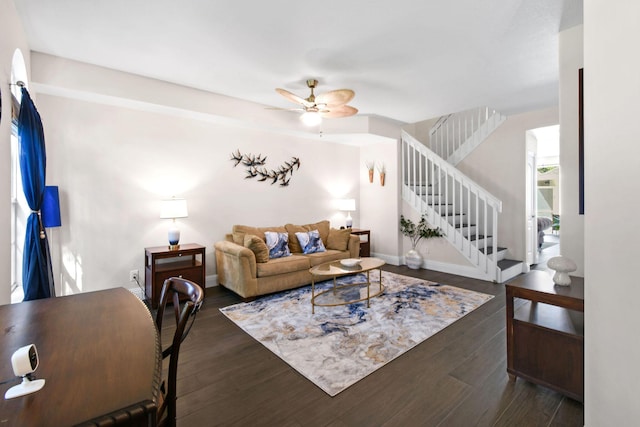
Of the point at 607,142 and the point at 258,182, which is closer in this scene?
the point at 607,142

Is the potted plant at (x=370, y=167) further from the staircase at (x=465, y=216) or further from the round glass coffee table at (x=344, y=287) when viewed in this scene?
the round glass coffee table at (x=344, y=287)

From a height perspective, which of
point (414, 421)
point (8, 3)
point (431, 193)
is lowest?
point (414, 421)

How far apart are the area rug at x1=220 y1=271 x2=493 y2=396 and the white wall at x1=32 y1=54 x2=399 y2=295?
151 centimetres

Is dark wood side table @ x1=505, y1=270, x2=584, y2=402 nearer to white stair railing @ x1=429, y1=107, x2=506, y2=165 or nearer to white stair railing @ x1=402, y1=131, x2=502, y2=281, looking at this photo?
white stair railing @ x1=402, y1=131, x2=502, y2=281

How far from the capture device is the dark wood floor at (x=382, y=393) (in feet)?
5.46

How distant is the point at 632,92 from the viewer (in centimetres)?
106

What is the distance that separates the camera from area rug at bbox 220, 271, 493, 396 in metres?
2.19

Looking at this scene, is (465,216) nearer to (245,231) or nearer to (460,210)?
(460,210)

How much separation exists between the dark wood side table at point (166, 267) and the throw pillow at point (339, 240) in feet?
6.60

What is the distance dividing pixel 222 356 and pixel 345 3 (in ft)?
9.48

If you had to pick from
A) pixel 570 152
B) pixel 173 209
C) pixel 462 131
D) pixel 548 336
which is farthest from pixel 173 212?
pixel 462 131

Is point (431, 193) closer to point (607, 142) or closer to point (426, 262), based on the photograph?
point (426, 262)

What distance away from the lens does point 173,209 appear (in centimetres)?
356

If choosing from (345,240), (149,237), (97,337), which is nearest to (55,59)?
(149,237)
